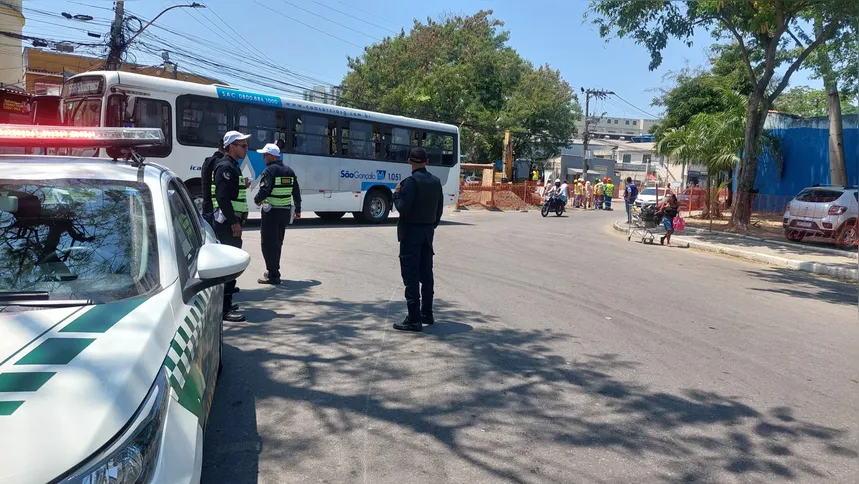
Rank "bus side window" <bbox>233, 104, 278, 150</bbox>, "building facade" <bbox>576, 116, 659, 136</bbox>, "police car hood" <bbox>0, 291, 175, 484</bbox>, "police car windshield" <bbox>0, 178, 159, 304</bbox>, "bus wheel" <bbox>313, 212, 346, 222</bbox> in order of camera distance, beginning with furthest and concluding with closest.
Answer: "building facade" <bbox>576, 116, 659, 136</bbox>
"bus wheel" <bbox>313, 212, 346, 222</bbox>
"bus side window" <bbox>233, 104, 278, 150</bbox>
"police car windshield" <bbox>0, 178, 159, 304</bbox>
"police car hood" <bbox>0, 291, 175, 484</bbox>

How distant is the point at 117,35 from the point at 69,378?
21817 millimetres

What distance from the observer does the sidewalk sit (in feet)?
41.9

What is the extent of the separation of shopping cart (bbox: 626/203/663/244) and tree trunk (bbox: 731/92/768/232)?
11.2 ft

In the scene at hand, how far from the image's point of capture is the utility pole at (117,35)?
68.1 feet

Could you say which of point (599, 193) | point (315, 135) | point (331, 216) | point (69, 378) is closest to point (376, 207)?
point (331, 216)

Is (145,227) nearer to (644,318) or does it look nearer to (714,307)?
(644,318)

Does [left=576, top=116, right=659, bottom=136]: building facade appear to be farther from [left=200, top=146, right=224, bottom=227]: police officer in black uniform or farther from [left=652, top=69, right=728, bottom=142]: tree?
[left=200, top=146, right=224, bottom=227]: police officer in black uniform

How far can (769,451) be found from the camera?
12.9 feet

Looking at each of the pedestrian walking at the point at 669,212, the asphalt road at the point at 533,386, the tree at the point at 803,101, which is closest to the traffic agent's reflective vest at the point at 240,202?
the asphalt road at the point at 533,386

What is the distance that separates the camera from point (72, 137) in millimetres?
3414

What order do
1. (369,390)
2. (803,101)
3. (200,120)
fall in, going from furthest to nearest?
(803,101)
(200,120)
(369,390)

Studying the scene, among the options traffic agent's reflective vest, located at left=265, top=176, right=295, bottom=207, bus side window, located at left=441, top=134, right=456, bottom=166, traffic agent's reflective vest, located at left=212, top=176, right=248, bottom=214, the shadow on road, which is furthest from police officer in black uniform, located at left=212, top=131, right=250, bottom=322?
bus side window, located at left=441, top=134, right=456, bottom=166

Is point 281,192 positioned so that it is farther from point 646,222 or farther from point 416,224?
point 646,222

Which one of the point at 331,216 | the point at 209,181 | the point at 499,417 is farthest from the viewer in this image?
the point at 331,216
